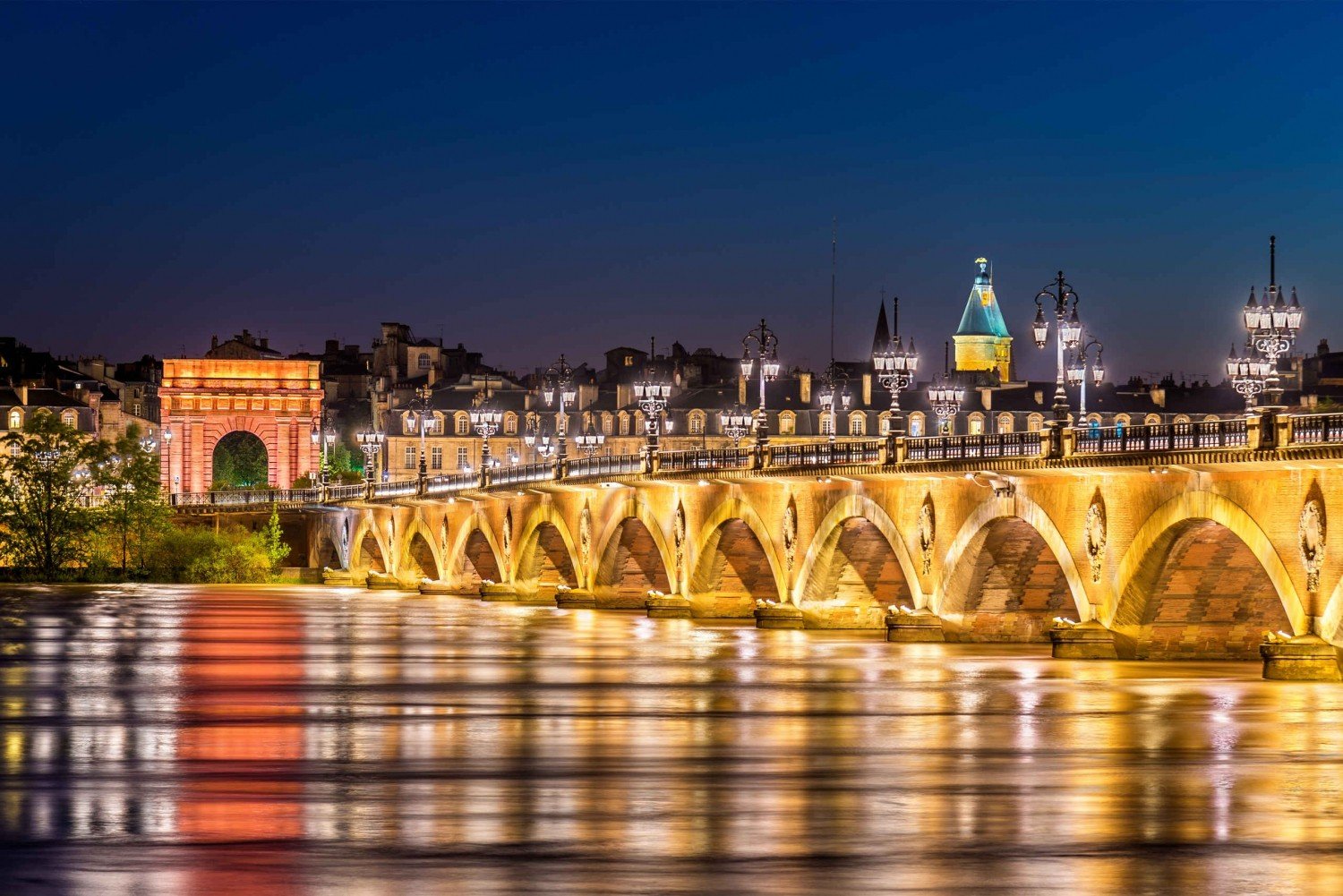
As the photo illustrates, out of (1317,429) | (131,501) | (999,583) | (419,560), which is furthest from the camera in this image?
(419,560)

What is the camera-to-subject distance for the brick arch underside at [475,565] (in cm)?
11050

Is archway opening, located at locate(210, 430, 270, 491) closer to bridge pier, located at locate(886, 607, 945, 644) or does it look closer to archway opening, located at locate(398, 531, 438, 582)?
archway opening, located at locate(398, 531, 438, 582)

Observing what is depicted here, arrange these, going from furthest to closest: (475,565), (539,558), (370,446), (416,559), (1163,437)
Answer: (370,446) → (416,559) → (475,565) → (539,558) → (1163,437)

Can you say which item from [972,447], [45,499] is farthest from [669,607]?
[45,499]

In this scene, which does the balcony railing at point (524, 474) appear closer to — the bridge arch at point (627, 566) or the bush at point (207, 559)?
the bridge arch at point (627, 566)

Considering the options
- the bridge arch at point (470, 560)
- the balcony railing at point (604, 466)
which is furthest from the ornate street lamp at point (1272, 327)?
the bridge arch at point (470, 560)

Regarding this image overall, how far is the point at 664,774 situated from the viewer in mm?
31422

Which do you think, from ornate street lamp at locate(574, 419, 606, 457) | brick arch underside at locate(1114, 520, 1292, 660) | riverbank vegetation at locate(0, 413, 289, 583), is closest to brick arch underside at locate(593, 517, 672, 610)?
riverbank vegetation at locate(0, 413, 289, 583)

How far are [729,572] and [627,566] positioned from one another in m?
11.6

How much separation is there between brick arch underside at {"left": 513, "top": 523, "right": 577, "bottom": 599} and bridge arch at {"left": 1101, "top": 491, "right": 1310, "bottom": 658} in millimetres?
49175

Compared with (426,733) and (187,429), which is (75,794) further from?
(187,429)

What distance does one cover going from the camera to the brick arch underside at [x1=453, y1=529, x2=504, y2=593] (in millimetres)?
110500

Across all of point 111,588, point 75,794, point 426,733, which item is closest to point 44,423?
point 111,588

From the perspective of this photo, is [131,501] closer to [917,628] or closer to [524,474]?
[524,474]
